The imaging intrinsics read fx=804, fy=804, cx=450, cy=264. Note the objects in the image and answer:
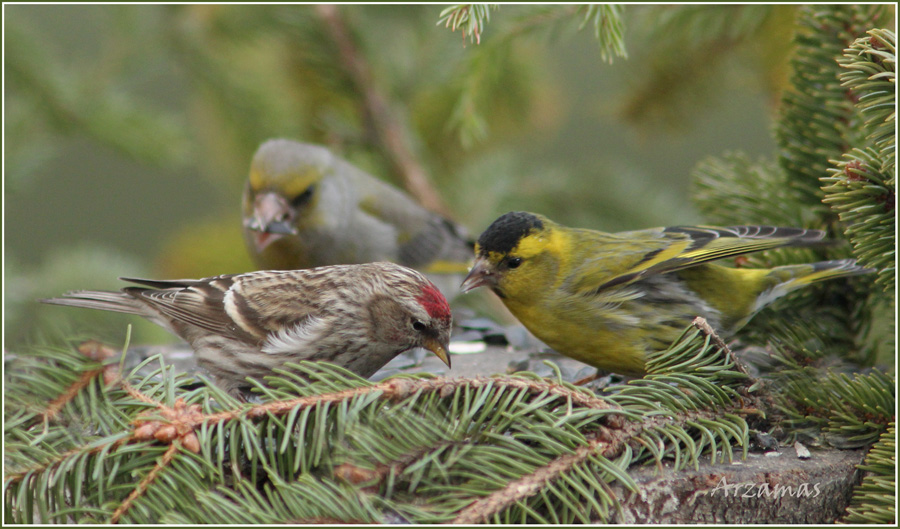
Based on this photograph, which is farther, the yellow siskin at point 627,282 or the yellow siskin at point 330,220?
the yellow siskin at point 330,220

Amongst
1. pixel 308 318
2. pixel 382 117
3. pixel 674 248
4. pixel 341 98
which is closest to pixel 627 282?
pixel 674 248

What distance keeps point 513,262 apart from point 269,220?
806 mm

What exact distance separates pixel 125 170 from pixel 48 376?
187 inches

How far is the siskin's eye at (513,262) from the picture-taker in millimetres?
2117

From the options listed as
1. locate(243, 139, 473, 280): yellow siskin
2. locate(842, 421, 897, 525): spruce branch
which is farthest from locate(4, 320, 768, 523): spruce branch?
locate(243, 139, 473, 280): yellow siskin

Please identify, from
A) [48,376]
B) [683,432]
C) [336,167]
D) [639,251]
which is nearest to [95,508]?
[48,376]

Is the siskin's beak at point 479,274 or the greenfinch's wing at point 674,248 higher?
the greenfinch's wing at point 674,248

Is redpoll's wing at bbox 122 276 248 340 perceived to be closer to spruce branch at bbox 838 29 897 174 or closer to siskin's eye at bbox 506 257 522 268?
siskin's eye at bbox 506 257 522 268

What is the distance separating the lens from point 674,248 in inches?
85.0

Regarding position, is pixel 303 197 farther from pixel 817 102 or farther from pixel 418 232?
pixel 817 102

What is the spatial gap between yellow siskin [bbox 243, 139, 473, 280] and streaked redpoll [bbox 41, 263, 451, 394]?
17.9 inches

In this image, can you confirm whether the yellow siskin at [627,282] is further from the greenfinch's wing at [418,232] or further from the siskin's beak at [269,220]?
the greenfinch's wing at [418,232]

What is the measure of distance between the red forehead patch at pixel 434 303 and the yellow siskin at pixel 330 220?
74 centimetres

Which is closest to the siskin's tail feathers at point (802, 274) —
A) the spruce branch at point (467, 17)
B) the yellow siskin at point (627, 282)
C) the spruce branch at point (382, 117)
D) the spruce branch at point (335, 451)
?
the yellow siskin at point (627, 282)
